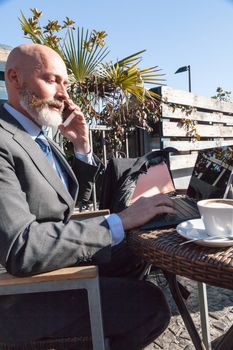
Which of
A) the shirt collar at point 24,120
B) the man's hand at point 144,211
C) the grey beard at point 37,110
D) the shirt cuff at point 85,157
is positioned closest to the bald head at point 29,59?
the grey beard at point 37,110

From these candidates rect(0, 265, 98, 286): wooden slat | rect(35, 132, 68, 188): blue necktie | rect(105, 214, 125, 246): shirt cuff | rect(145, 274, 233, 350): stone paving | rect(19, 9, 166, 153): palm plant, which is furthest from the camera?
rect(19, 9, 166, 153): palm plant

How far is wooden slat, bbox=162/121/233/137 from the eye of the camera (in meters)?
4.77

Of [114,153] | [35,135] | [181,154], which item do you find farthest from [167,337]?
[181,154]

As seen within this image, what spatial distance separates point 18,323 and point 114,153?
326 centimetres

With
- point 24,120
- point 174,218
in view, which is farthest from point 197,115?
point 174,218

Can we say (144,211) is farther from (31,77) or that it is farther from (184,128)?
(184,128)

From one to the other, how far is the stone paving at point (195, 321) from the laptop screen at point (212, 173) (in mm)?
969

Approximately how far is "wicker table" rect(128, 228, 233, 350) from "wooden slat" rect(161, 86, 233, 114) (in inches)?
148

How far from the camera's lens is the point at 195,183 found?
1.60 meters

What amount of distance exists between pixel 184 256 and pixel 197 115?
5.04 metres

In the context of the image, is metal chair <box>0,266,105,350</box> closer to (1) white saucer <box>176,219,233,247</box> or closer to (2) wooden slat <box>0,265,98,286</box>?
(2) wooden slat <box>0,265,98,286</box>

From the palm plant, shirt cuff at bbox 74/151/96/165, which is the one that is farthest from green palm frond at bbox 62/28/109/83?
shirt cuff at bbox 74/151/96/165

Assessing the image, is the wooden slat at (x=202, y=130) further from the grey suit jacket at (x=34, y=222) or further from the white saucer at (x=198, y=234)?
the white saucer at (x=198, y=234)

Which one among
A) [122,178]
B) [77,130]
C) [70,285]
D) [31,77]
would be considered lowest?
[70,285]
